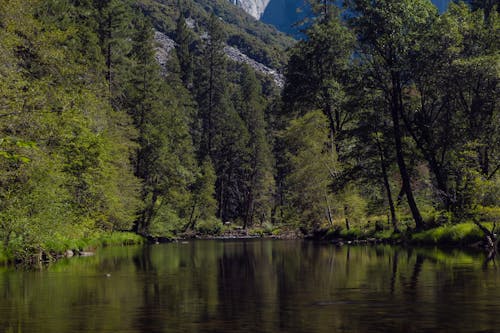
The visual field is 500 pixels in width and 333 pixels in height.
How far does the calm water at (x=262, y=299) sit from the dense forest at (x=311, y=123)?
4.84 m

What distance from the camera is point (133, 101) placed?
59.8 metres

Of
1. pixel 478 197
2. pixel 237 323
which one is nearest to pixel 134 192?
pixel 478 197

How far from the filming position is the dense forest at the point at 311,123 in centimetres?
2805

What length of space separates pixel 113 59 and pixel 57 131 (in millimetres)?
28132

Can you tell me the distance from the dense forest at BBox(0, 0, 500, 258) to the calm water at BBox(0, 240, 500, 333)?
484 cm

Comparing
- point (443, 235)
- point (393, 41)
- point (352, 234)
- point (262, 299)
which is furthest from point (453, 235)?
point (262, 299)

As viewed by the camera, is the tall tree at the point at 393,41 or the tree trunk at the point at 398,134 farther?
the tree trunk at the point at 398,134

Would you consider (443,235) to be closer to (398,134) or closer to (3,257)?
(398,134)

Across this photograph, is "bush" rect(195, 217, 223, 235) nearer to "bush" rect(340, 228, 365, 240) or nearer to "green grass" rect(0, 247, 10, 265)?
"bush" rect(340, 228, 365, 240)

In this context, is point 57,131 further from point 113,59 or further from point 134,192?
point 113,59

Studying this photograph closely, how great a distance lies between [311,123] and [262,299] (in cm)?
3792

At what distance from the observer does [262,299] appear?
13.2 metres

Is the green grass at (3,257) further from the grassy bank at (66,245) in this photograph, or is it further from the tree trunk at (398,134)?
the tree trunk at (398,134)

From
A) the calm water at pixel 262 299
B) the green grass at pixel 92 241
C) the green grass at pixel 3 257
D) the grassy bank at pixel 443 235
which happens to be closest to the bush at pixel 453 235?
the grassy bank at pixel 443 235
